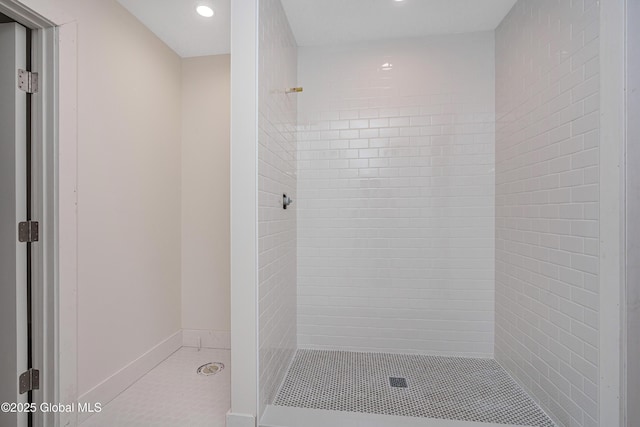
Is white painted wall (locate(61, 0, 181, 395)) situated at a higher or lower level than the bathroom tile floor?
higher

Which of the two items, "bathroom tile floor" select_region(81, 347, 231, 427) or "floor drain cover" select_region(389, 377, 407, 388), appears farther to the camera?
"floor drain cover" select_region(389, 377, 407, 388)

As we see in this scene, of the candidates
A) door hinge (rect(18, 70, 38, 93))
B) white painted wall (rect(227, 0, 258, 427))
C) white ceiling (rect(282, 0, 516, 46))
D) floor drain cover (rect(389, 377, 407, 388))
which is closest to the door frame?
door hinge (rect(18, 70, 38, 93))

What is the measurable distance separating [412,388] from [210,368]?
1.36m

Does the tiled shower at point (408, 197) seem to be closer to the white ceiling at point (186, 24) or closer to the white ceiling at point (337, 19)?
the white ceiling at point (337, 19)

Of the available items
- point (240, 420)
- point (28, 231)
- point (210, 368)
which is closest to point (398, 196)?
point (240, 420)

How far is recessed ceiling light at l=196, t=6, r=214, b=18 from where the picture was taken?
198 cm

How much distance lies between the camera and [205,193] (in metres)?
2.53

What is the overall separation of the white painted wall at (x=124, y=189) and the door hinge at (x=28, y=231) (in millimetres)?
188

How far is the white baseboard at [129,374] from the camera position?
1.70m

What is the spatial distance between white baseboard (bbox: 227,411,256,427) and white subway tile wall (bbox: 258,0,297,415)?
83mm

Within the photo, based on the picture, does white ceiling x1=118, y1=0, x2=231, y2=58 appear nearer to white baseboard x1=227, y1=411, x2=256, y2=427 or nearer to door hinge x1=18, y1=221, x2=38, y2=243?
door hinge x1=18, y1=221, x2=38, y2=243

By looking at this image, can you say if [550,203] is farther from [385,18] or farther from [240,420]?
[240,420]

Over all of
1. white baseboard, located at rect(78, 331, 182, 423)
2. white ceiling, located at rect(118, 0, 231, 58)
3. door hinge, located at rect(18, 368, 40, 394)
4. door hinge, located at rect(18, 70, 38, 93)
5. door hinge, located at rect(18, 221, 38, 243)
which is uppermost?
white ceiling, located at rect(118, 0, 231, 58)
